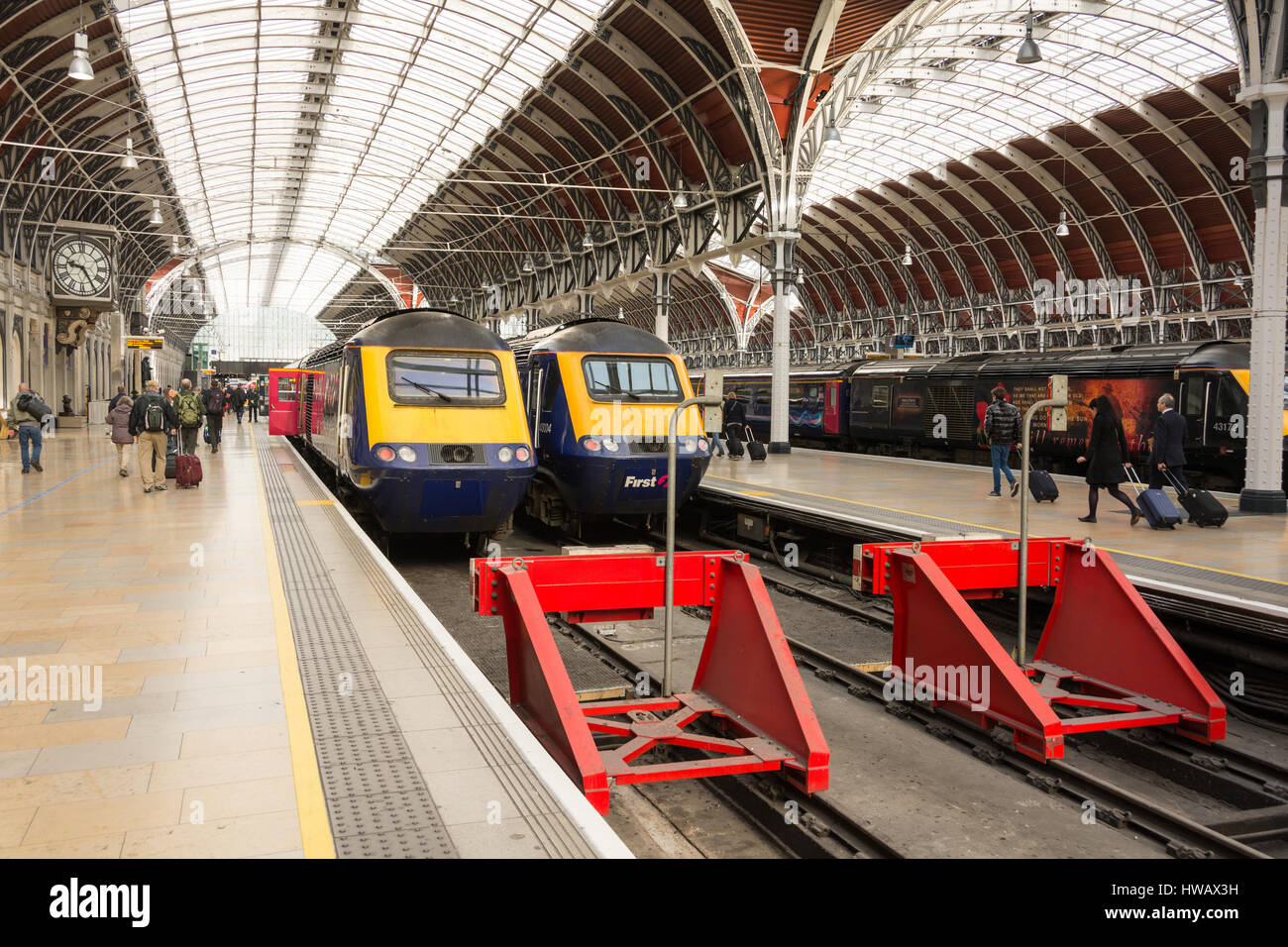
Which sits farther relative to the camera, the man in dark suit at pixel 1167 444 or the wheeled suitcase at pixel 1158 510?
the man in dark suit at pixel 1167 444

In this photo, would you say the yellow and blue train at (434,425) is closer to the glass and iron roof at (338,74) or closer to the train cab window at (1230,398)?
the train cab window at (1230,398)

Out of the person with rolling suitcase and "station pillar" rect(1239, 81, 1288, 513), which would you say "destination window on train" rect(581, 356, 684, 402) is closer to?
the person with rolling suitcase

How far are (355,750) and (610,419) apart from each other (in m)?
9.08

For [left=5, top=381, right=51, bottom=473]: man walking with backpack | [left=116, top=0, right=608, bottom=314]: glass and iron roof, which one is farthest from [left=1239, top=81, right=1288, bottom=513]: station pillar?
[left=5, top=381, right=51, bottom=473]: man walking with backpack

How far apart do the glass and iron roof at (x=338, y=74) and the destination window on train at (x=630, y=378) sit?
17.0 metres

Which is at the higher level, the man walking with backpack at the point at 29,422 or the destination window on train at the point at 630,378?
the destination window on train at the point at 630,378

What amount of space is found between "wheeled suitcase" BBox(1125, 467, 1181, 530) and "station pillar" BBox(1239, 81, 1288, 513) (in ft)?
9.09

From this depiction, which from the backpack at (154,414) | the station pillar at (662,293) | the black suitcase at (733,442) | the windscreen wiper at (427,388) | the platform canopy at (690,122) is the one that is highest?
the platform canopy at (690,122)

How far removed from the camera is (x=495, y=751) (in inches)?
188

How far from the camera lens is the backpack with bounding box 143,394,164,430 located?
15500mm

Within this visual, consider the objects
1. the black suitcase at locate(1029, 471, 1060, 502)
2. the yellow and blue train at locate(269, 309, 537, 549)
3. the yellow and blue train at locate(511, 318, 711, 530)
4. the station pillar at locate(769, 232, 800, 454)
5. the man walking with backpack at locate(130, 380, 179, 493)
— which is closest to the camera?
the yellow and blue train at locate(269, 309, 537, 549)

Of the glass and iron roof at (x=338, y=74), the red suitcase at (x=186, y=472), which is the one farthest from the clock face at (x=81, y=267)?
the red suitcase at (x=186, y=472)

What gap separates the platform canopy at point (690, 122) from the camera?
26.2m
